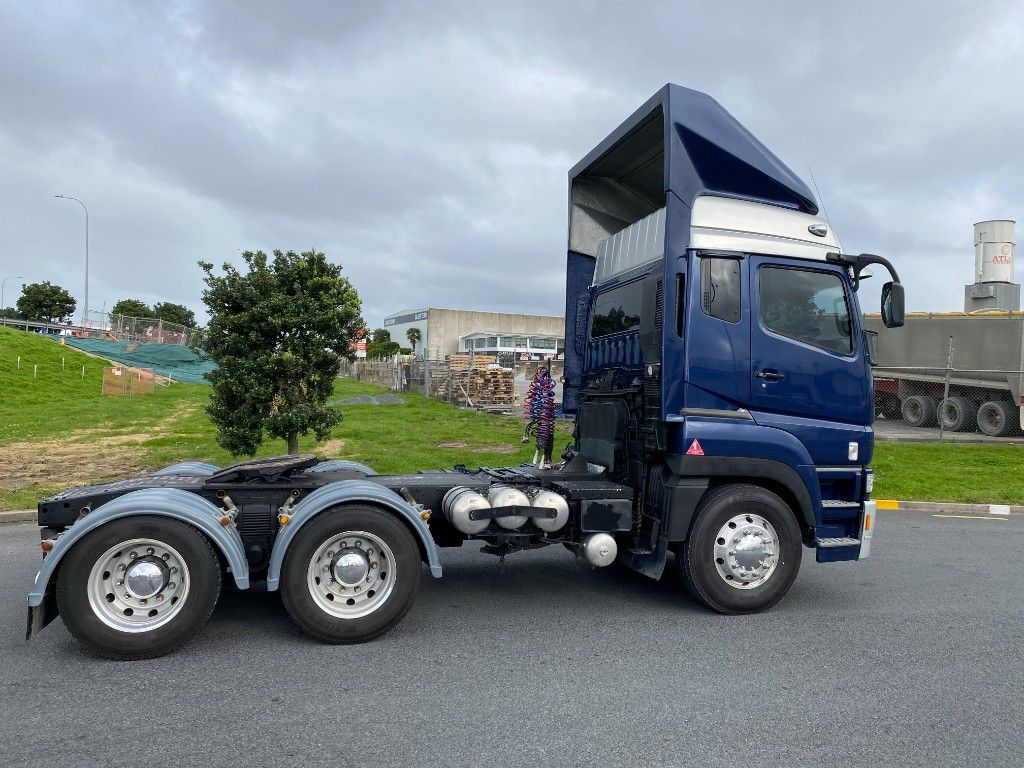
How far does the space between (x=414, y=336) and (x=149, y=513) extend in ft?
249

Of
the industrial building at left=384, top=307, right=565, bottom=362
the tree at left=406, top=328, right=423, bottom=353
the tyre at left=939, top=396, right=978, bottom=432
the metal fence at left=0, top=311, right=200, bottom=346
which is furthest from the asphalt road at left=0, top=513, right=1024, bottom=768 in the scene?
the tree at left=406, top=328, right=423, bottom=353

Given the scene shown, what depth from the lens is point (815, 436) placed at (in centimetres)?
A: 579

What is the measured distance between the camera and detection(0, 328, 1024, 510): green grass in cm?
1188

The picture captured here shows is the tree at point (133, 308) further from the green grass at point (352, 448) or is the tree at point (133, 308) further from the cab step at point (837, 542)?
the cab step at point (837, 542)

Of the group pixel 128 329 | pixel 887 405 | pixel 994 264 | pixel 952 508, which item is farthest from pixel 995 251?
pixel 128 329

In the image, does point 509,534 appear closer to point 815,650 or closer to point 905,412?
point 815,650

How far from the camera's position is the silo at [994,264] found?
2712 centimetres

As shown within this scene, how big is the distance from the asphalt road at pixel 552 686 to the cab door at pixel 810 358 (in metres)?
1.37

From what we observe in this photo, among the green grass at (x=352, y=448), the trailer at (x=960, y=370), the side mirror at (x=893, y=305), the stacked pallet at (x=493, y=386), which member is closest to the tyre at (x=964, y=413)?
the trailer at (x=960, y=370)

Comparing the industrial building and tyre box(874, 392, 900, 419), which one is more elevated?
the industrial building

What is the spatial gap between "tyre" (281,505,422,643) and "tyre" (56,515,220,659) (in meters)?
0.51

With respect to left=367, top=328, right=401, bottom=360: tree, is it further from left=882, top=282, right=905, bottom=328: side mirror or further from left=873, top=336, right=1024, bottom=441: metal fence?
left=882, top=282, right=905, bottom=328: side mirror

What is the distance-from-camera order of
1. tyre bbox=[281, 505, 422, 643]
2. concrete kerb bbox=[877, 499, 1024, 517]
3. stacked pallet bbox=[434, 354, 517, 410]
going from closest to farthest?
1. tyre bbox=[281, 505, 422, 643]
2. concrete kerb bbox=[877, 499, 1024, 517]
3. stacked pallet bbox=[434, 354, 517, 410]

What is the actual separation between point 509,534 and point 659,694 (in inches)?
66.3
